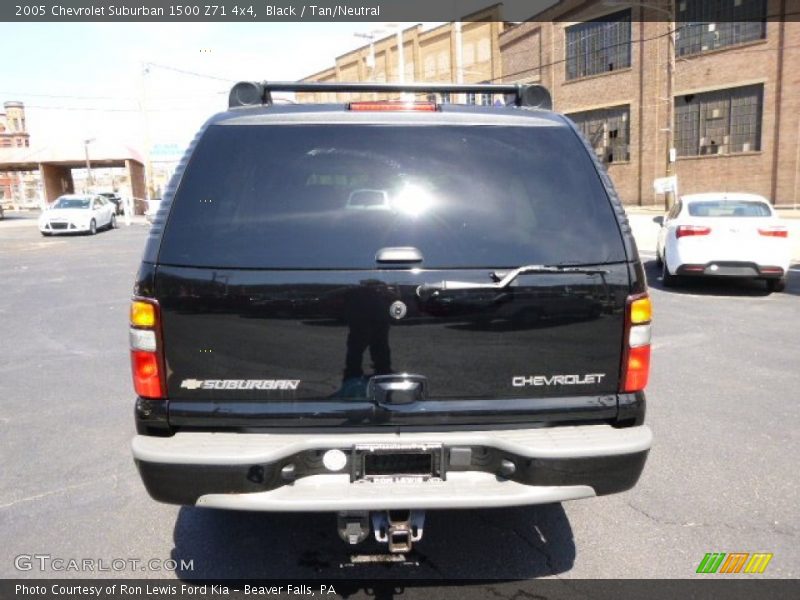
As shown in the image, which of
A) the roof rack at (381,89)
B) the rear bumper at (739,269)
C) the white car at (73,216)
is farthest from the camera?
the white car at (73,216)

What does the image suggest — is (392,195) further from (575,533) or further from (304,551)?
(575,533)

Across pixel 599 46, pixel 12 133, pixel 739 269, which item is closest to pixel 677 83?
pixel 599 46

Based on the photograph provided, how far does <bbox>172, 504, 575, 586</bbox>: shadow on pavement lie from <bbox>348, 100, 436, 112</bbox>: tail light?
2.06 metres

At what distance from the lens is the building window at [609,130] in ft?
114

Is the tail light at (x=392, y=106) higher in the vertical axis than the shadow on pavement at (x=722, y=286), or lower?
higher

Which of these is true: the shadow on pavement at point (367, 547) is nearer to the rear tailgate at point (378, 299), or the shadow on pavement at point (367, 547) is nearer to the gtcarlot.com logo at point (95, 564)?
the gtcarlot.com logo at point (95, 564)

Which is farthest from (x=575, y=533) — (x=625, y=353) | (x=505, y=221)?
(x=505, y=221)

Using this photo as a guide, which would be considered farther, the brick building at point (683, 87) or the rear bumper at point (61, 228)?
the brick building at point (683, 87)

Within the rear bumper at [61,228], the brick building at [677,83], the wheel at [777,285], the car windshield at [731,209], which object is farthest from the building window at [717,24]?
the rear bumper at [61,228]

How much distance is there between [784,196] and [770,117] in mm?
3712

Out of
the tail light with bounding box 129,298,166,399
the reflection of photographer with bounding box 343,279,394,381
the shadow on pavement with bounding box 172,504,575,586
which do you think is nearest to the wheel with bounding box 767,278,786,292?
the shadow on pavement with bounding box 172,504,575,586

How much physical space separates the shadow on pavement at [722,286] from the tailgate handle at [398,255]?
8.84 meters

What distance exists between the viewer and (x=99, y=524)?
3229 mm

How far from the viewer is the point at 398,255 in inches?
91.8
